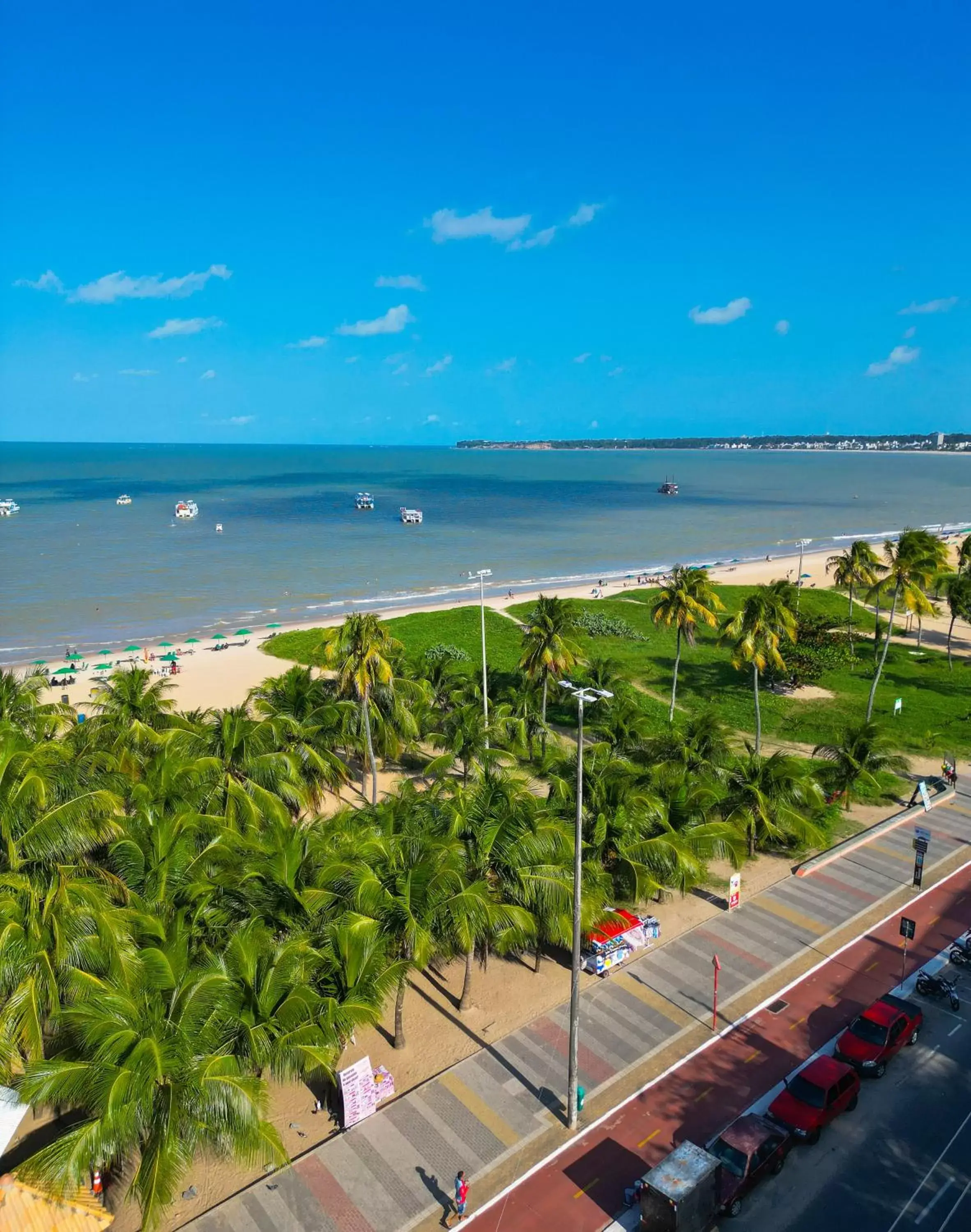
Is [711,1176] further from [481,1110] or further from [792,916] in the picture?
[792,916]

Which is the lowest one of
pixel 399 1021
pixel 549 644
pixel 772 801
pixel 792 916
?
pixel 792 916

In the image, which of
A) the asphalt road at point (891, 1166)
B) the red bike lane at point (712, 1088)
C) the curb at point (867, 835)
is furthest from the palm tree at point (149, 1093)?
the curb at point (867, 835)

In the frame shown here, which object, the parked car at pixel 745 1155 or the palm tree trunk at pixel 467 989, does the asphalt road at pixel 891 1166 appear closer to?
the parked car at pixel 745 1155

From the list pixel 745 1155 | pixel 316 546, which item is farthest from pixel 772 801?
pixel 316 546

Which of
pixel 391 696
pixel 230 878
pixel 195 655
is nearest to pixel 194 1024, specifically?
pixel 230 878

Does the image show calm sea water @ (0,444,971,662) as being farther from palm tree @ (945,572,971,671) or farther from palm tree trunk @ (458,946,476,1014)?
palm tree trunk @ (458,946,476,1014)

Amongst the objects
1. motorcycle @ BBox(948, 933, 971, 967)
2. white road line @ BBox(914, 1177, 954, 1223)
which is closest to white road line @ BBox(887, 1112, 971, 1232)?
white road line @ BBox(914, 1177, 954, 1223)

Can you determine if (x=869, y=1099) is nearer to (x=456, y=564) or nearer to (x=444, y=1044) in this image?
(x=444, y=1044)
